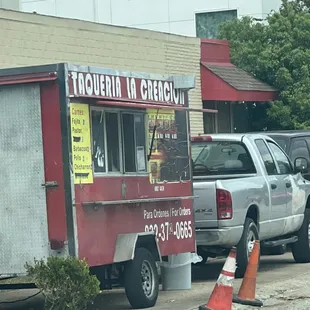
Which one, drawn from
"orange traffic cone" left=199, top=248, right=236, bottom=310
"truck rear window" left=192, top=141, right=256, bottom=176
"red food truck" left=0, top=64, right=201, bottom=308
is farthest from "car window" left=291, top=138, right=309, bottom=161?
"orange traffic cone" left=199, top=248, right=236, bottom=310

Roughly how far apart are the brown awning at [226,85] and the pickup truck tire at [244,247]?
35.0 feet

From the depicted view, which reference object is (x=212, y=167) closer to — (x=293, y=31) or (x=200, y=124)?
(x=200, y=124)

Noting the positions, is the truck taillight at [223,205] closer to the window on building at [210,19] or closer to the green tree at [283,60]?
the green tree at [283,60]

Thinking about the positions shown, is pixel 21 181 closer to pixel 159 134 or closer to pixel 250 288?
pixel 159 134

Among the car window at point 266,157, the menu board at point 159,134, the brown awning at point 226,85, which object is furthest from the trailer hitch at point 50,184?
the brown awning at point 226,85

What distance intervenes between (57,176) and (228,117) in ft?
57.1

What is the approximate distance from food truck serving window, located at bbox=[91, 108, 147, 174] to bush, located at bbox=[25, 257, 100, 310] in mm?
1258

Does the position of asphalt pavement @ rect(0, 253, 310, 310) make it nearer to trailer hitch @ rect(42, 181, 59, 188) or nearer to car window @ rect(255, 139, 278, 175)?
car window @ rect(255, 139, 278, 175)

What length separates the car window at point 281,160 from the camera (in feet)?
50.7

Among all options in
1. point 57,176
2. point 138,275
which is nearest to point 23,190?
point 57,176

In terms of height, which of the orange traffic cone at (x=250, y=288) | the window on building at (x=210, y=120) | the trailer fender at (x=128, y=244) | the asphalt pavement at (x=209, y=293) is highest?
the window on building at (x=210, y=120)

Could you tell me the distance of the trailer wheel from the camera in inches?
436

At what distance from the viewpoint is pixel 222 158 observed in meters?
14.6

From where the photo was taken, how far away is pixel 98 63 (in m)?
20.4
